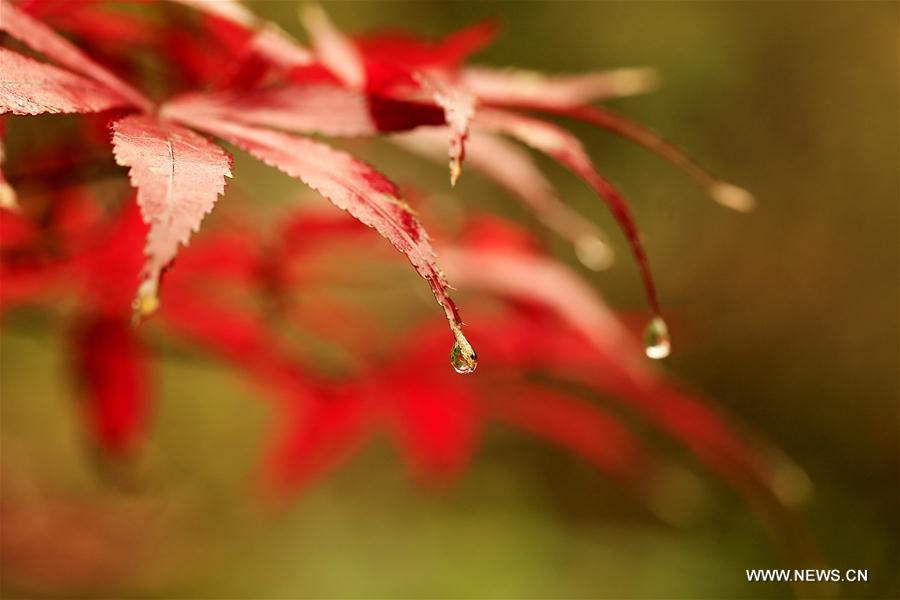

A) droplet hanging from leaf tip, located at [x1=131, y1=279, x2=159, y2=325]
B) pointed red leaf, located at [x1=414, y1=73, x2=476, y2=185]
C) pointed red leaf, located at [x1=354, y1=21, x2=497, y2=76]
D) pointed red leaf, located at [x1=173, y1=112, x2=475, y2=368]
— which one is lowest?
droplet hanging from leaf tip, located at [x1=131, y1=279, x2=159, y2=325]

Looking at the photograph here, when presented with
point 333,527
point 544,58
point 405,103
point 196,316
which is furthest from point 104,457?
point 544,58

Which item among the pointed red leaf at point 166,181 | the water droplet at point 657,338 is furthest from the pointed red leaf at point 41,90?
the water droplet at point 657,338

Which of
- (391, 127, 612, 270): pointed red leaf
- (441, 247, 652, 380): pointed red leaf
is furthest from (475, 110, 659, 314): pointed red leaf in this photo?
(441, 247, 652, 380): pointed red leaf

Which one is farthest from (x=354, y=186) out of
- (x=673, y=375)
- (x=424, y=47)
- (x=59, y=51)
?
(x=673, y=375)

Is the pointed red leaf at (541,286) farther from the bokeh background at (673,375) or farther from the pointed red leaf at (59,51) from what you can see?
the bokeh background at (673,375)

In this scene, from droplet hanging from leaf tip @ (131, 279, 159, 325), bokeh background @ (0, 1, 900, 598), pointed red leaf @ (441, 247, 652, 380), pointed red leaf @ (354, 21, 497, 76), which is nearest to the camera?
droplet hanging from leaf tip @ (131, 279, 159, 325)

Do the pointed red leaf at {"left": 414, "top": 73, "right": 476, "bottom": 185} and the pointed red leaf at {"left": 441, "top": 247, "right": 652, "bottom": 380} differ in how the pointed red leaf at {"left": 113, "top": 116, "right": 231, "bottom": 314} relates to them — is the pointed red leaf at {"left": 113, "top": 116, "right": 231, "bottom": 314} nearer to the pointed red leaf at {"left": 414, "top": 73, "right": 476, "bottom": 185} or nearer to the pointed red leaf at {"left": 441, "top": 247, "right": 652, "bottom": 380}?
the pointed red leaf at {"left": 414, "top": 73, "right": 476, "bottom": 185}

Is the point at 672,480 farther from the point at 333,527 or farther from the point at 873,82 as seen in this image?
the point at 873,82
